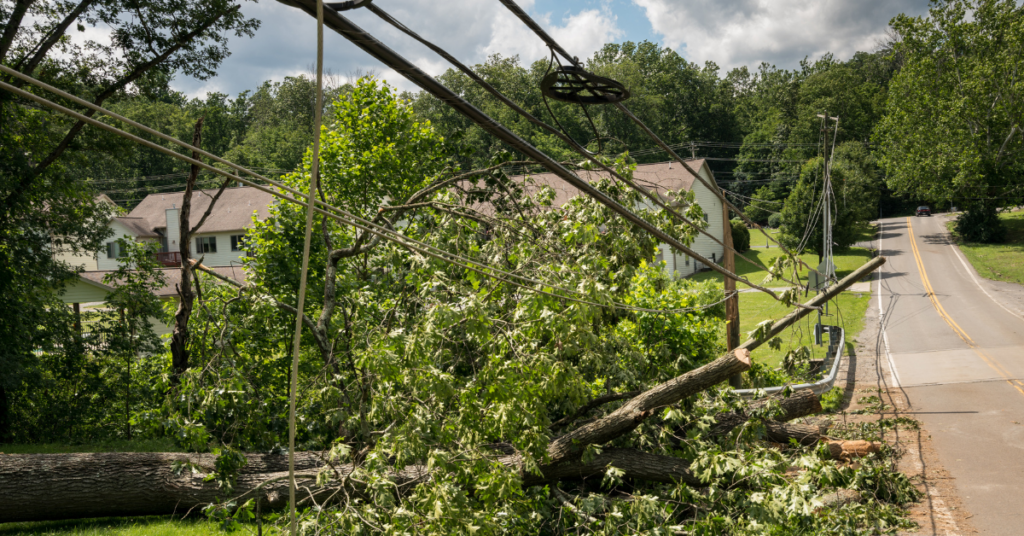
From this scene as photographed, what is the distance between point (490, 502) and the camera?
15.9 ft

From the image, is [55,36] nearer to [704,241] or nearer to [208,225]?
[208,225]

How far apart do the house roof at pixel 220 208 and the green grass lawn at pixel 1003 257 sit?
35.4 m

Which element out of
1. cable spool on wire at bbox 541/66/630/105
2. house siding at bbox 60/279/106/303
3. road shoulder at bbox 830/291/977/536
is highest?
cable spool on wire at bbox 541/66/630/105

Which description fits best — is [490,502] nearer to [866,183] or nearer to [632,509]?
[632,509]

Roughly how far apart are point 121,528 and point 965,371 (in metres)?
17.5

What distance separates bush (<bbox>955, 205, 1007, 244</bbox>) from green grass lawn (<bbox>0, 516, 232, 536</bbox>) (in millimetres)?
43524

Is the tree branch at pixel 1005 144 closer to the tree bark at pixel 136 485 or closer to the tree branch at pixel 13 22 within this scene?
the tree bark at pixel 136 485

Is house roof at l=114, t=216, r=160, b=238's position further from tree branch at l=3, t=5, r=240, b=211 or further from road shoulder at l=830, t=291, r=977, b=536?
road shoulder at l=830, t=291, r=977, b=536

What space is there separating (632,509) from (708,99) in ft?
200

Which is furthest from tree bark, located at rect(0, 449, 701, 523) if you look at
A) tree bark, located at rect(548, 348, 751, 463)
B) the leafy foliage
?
the leafy foliage

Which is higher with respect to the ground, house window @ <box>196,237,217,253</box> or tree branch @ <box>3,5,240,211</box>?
tree branch @ <box>3,5,240,211</box>

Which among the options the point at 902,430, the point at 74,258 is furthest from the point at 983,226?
the point at 74,258

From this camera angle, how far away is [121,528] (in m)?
5.94

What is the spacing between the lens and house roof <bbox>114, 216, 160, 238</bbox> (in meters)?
36.2
